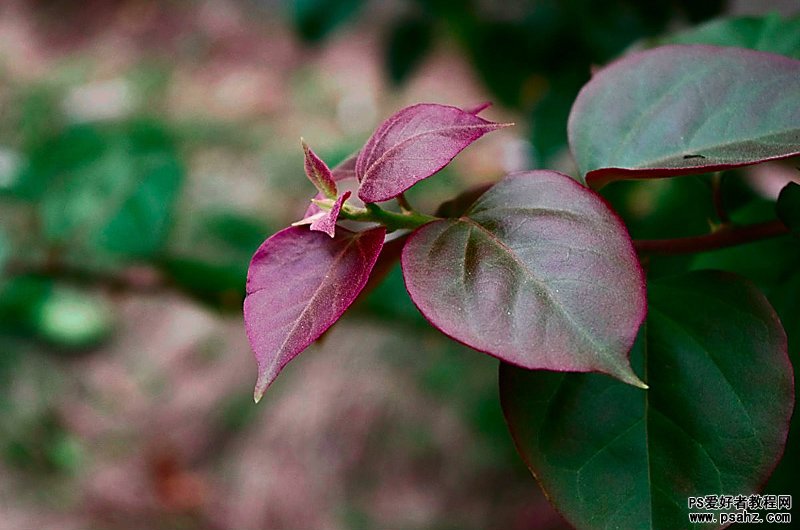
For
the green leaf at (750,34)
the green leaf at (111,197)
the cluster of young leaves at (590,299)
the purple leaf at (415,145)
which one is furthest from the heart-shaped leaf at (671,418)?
the green leaf at (111,197)


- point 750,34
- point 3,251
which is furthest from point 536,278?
point 3,251

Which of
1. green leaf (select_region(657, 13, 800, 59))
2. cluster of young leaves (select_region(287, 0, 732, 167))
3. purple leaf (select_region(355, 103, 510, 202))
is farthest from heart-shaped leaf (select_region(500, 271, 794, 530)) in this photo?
cluster of young leaves (select_region(287, 0, 732, 167))

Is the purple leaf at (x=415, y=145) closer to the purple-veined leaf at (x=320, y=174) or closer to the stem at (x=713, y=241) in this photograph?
the purple-veined leaf at (x=320, y=174)

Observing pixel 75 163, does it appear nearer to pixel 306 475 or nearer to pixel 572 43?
pixel 572 43

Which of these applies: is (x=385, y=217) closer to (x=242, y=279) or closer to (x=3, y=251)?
(x=242, y=279)

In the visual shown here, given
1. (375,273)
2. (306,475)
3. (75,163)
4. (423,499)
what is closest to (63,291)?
(306,475)

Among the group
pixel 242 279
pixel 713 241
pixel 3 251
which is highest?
pixel 713 241
